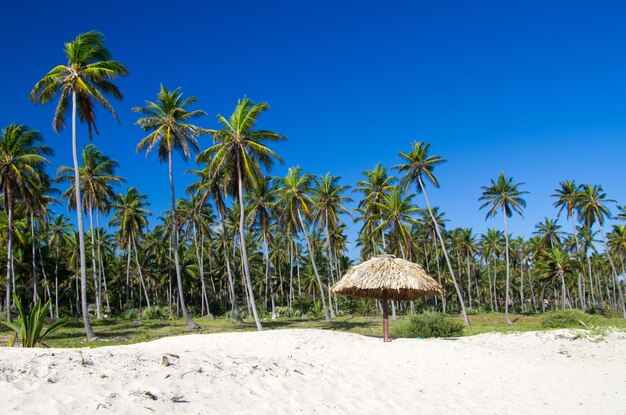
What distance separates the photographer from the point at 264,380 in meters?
6.82

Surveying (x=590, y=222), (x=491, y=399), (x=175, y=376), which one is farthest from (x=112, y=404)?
(x=590, y=222)

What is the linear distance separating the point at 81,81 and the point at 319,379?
1822cm

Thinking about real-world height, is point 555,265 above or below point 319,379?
below

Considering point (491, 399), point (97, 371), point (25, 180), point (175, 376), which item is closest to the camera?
point (97, 371)

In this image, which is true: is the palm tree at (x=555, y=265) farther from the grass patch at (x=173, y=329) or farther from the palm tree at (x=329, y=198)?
the palm tree at (x=329, y=198)

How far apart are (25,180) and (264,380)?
975 inches

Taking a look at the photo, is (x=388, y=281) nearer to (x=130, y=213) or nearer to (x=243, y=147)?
(x=243, y=147)

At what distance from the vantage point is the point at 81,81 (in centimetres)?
1964

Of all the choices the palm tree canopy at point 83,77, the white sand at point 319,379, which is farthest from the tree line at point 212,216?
the white sand at point 319,379

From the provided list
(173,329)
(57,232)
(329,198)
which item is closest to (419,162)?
(329,198)

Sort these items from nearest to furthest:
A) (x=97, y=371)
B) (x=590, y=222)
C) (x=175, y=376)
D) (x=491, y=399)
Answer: (x=97, y=371) < (x=175, y=376) < (x=491, y=399) < (x=590, y=222)

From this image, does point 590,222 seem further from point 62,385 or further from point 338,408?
point 62,385

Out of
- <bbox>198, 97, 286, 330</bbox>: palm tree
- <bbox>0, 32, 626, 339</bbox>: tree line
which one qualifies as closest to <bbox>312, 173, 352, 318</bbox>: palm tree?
<bbox>0, 32, 626, 339</bbox>: tree line

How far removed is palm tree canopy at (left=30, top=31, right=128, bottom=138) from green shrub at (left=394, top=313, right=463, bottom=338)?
16299mm
